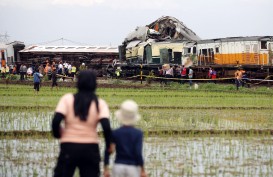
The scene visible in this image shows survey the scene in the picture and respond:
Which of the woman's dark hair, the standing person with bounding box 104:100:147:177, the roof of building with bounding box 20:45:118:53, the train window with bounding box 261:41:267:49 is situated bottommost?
the standing person with bounding box 104:100:147:177

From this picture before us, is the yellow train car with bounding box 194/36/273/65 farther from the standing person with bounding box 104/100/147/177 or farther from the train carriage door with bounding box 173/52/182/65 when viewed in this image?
the standing person with bounding box 104/100/147/177

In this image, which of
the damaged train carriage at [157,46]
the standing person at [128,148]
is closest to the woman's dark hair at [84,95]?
the standing person at [128,148]

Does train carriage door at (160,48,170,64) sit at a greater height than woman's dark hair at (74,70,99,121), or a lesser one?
greater

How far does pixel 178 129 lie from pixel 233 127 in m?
1.48

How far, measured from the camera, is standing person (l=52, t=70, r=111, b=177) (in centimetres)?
520

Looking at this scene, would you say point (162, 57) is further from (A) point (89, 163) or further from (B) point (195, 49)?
(A) point (89, 163)

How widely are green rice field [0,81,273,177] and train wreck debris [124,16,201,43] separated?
2371cm

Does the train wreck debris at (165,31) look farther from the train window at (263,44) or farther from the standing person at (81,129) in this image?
the standing person at (81,129)

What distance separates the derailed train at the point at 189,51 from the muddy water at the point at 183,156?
826 inches

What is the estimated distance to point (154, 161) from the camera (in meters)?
8.55

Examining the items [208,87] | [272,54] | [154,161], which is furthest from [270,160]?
[272,54]

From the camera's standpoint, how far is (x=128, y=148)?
A: 17.3ft

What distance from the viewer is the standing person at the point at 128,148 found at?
5219 millimetres

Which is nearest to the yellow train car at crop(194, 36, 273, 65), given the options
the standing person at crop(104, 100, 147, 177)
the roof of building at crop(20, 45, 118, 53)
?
the roof of building at crop(20, 45, 118, 53)
